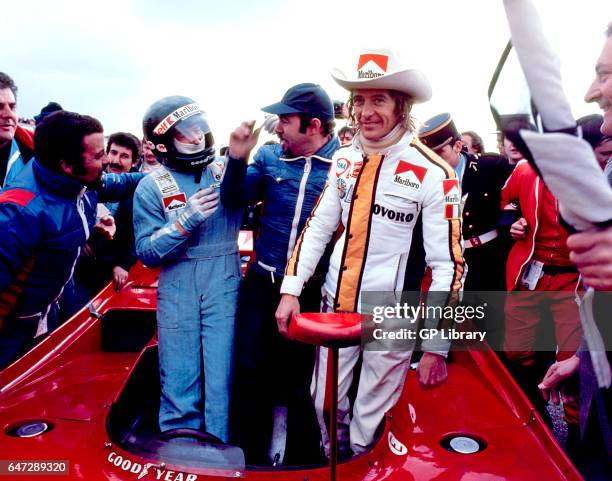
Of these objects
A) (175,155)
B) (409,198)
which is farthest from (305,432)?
(175,155)

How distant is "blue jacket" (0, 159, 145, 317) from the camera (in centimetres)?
210

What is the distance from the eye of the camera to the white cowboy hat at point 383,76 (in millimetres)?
1895

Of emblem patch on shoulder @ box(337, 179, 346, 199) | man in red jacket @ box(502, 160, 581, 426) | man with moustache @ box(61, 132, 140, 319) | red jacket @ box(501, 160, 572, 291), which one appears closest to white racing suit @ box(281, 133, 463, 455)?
emblem patch on shoulder @ box(337, 179, 346, 199)

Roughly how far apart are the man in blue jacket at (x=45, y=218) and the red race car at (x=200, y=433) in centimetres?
34

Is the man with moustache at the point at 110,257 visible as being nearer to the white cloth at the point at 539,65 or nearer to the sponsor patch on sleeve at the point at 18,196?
the sponsor patch on sleeve at the point at 18,196

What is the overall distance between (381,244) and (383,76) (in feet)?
Result: 2.09

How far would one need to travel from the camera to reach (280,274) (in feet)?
8.58

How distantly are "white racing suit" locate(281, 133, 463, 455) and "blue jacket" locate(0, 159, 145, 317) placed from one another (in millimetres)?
1065

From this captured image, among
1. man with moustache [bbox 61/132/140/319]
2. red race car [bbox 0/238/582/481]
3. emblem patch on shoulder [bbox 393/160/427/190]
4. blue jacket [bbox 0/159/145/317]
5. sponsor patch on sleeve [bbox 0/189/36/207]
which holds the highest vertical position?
emblem patch on shoulder [bbox 393/160/427/190]

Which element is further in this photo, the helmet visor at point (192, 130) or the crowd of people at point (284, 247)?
the helmet visor at point (192, 130)

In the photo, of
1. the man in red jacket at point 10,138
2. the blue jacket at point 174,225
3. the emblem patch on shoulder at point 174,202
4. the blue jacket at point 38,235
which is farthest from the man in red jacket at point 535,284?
the man in red jacket at point 10,138

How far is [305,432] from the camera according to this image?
253cm

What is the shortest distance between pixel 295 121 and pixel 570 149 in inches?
77.7

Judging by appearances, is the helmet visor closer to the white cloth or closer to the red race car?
the red race car
